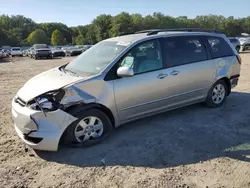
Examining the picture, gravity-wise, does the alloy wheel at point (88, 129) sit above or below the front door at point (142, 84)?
below

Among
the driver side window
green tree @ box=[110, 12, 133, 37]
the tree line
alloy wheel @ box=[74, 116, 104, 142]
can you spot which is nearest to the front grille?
alloy wheel @ box=[74, 116, 104, 142]

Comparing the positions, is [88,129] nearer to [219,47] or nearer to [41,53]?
[219,47]

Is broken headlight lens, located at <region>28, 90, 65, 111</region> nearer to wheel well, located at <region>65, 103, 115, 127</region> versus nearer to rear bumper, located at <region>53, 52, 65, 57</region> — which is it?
wheel well, located at <region>65, 103, 115, 127</region>

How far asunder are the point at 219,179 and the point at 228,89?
10.4ft

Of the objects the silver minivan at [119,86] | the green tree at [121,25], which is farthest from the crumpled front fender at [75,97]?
the green tree at [121,25]

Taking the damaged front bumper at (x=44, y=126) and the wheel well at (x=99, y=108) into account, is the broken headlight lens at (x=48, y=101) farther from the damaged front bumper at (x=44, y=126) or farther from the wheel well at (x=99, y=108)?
the wheel well at (x=99, y=108)

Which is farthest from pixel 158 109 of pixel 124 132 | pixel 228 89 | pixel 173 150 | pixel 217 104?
pixel 228 89

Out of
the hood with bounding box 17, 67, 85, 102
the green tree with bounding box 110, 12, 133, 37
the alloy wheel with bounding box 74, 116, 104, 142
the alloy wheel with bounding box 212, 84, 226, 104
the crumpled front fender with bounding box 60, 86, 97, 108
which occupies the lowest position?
the alloy wheel with bounding box 74, 116, 104, 142

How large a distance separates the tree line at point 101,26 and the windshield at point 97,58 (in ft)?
243

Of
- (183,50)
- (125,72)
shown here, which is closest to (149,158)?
(125,72)

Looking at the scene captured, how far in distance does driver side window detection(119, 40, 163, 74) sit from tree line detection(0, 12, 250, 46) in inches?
2929

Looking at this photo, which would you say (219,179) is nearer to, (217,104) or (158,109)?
(158,109)

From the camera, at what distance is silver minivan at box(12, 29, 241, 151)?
3.63 meters

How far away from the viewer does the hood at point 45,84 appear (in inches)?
148
